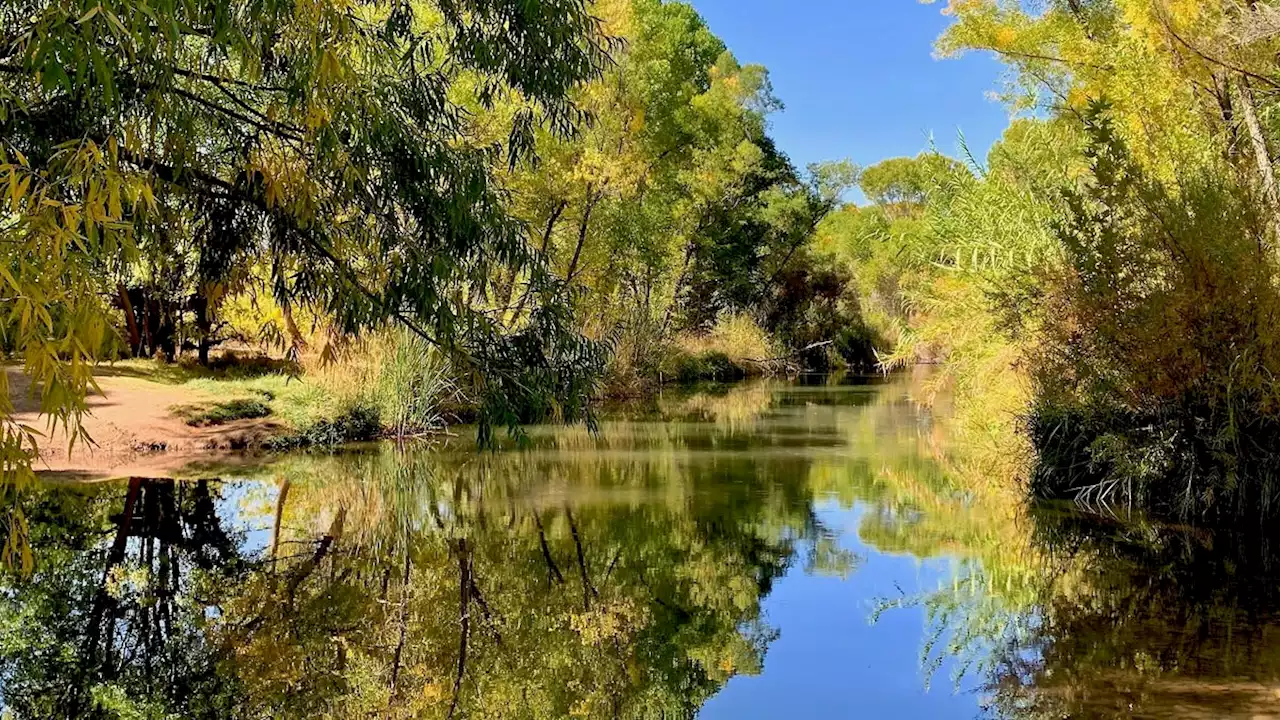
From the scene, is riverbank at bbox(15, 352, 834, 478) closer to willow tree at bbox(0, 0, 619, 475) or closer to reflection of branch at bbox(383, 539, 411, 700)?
reflection of branch at bbox(383, 539, 411, 700)

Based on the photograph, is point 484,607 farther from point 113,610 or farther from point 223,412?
point 223,412

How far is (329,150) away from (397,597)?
2.85 m

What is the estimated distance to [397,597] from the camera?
655cm

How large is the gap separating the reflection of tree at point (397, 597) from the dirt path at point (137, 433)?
147cm

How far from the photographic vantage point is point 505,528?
8555mm

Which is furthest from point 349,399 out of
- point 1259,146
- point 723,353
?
point 723,353

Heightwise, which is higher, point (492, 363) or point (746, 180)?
point (746, 180)

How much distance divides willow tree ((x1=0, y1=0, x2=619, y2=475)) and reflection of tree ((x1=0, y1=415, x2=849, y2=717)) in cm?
125

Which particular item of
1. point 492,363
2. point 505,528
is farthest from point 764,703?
point 505,528

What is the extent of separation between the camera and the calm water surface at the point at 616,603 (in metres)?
5.03

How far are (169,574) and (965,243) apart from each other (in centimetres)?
912

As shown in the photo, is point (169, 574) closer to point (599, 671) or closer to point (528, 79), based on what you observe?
point (599, 671)

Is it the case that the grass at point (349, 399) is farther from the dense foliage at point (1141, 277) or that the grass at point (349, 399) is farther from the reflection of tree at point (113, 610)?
the dense foliage at point (1141, 277)

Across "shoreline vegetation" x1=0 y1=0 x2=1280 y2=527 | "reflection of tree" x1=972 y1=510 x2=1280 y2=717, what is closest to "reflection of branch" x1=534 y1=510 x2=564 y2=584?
"shoreline vegetation" x1=0 y1=0 x2=1280 y2=527
